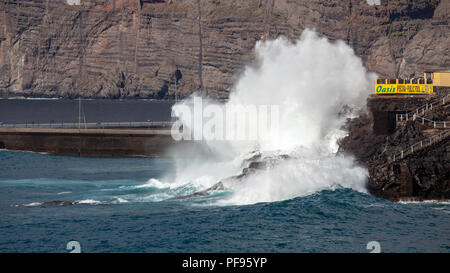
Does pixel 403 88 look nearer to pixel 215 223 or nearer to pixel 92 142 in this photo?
pixel 215 223

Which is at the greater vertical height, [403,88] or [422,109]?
[403,88]

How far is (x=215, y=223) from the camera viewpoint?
30953 mm

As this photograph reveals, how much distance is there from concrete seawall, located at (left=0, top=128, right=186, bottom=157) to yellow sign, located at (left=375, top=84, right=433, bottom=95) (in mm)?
24515

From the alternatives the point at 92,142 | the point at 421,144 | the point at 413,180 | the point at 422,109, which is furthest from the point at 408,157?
the point at 92,142

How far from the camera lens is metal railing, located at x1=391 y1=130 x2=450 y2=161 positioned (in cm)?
3653

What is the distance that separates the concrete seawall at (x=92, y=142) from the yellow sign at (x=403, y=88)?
24.5m

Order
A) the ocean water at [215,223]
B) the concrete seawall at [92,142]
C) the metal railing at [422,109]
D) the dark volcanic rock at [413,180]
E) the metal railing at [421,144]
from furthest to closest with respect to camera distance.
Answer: the concrete seawall at [92,142] < the metal railing at [422,109] < the metal railing at [421,144] < the dark volcanic rock at [413,180] < the ocean water at [215,223]

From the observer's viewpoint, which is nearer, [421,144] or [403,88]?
[421,144]

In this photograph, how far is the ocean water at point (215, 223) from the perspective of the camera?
27766 millimetres

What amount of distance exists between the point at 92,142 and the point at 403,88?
31.9m

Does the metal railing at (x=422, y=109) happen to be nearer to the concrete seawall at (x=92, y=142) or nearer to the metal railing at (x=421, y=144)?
the metal railing at (x=421, y=144)

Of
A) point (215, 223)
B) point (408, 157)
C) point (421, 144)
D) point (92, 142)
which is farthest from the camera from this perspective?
point (92, 142)

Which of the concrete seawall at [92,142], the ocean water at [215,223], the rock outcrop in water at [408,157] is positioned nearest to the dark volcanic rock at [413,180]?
the rock outcrop in water at [408,157]
